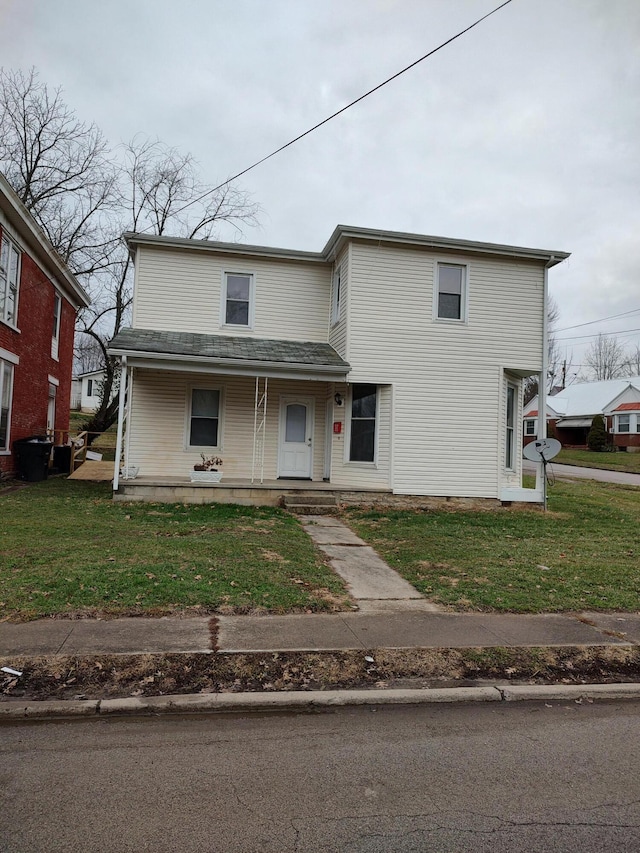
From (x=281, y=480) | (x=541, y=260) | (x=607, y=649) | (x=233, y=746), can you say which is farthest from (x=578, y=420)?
(x=233, y=746)

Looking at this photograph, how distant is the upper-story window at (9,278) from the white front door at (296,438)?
7366 mm

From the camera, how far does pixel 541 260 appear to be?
13.8 metres

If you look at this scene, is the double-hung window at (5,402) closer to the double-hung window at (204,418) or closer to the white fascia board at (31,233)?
the white fascia board at (31,233)

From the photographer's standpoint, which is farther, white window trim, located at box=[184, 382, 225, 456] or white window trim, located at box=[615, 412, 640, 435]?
white window trim, located at box=[615, 412, 640, 435]

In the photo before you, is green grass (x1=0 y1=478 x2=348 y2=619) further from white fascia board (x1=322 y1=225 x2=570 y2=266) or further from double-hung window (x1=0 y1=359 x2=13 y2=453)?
white fascia board (x1=322 y1=225 x2=570 y2=266)

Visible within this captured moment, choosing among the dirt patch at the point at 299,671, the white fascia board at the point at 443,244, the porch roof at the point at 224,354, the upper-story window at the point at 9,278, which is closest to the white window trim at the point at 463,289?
the white fascia board at the point at 443,244

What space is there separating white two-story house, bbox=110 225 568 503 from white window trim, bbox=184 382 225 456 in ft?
0.09

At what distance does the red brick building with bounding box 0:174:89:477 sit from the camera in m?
14.4

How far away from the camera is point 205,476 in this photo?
1278 centimetres

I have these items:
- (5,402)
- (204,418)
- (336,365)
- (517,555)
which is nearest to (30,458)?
(5,402)

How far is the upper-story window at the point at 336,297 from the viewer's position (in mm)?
14203

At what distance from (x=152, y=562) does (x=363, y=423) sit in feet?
23.9

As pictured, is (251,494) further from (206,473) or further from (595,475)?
(595,475)

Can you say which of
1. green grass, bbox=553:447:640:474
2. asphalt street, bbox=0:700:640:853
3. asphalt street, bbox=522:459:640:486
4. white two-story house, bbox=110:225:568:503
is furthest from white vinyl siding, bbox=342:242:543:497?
green grass, bbox=553:447:640:474
